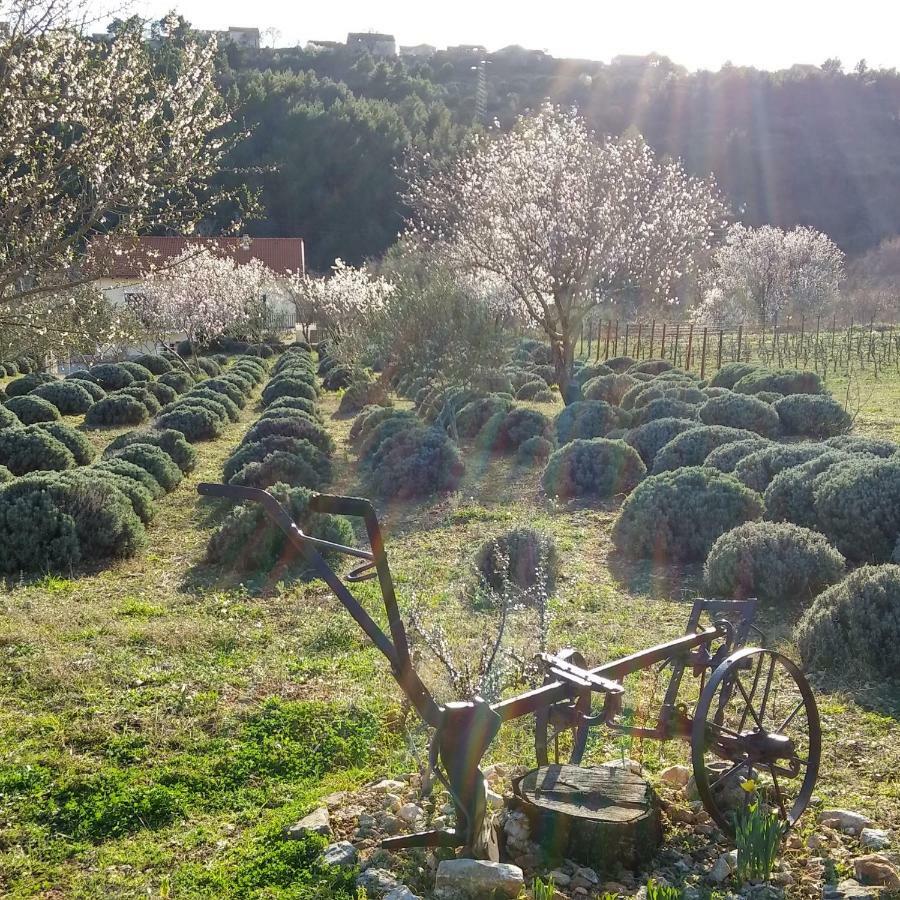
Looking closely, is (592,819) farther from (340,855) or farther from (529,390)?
(529,390)

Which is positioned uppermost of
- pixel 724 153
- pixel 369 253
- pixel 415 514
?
pixel 724 153

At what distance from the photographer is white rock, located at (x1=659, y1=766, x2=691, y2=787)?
3.75 metres

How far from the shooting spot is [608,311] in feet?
119

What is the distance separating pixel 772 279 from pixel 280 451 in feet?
101

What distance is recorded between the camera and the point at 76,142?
246 inches

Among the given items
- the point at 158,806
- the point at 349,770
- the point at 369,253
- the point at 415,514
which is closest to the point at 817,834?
the point at 349,770

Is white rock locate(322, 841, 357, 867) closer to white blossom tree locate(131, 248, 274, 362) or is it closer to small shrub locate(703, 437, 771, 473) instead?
small shrub locate(703, 437, 771, 473)

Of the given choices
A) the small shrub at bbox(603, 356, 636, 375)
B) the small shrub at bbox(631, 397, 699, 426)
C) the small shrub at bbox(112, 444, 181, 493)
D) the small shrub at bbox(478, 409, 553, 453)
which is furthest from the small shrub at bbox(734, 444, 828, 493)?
the small shrub at bbox(603, 356, 636, 375)

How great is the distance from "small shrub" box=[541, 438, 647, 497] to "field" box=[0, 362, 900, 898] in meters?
2.36

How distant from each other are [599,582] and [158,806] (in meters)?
4.46

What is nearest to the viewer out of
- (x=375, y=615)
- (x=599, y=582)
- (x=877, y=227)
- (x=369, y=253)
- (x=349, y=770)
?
(x=349, y=770)

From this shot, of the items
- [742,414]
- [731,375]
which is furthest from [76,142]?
[731,375]

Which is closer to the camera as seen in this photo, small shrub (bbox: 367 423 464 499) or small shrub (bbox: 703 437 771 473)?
small shrub (bbox: 703 437 771 473)

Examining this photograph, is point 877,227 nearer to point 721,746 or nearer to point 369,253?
point 369,253
